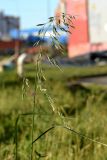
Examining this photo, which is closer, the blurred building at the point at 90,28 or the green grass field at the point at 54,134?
the green grass field at the point at 54,134

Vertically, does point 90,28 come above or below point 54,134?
below

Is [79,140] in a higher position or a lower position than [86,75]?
higher

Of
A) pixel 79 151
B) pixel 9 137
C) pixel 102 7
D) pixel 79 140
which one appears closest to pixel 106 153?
pixel 79 151

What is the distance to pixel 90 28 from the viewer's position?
1288 inches

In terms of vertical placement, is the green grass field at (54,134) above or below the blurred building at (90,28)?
above

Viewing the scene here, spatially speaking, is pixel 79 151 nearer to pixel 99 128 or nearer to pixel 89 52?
pixel 99 128

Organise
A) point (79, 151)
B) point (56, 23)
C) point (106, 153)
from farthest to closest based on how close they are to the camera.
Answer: point (79, 151) → point (106, 153) → point (56, 23)

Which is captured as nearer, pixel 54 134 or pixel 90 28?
pixel 54 134

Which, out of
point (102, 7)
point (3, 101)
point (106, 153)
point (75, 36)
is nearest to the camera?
point (106, 153)

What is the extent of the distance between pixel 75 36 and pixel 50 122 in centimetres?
3053

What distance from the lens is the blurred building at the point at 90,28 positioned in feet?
101

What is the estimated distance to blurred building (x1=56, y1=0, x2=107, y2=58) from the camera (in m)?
30.8

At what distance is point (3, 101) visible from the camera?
24.0 feet

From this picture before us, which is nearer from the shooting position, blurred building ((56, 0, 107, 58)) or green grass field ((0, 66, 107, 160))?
green grass field ((0, 66, 107, 160))
